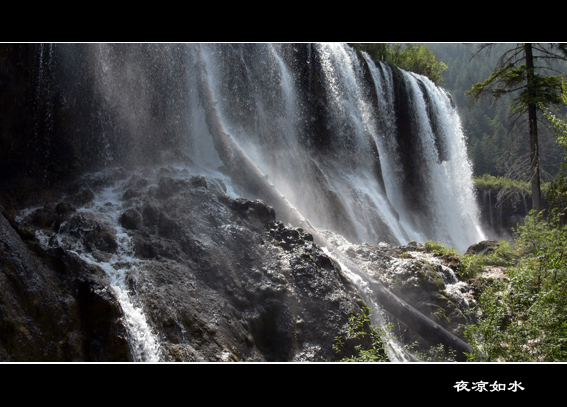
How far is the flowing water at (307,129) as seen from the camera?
10.4m

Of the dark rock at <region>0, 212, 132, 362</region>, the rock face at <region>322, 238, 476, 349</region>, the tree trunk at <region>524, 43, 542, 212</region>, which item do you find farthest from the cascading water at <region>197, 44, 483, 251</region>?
the dark rock at <region>0, 212, 132, 362</region>

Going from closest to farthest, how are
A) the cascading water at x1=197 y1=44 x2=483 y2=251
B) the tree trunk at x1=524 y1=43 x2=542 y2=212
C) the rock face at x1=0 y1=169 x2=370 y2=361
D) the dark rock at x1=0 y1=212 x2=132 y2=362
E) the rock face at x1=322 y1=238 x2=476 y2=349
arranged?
the dark rock at x1=0 y1=212 x2=132 y2=362, the rock face at x1=0 y1=169 x2=370 y2=361, the rock face at x1=322 y1=238 x2=476 y2=349, the tree trunk at x1=524 y1=43 x2=542 y2=212, the cascading water at x1=197 y1=44 x2=483 y2=251

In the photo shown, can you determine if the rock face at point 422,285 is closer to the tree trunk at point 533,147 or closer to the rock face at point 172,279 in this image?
the rock face at point 172,279

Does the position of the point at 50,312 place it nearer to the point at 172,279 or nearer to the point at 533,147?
the point at 172,279

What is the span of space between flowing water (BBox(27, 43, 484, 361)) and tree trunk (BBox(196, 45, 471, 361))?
→ 43 cm

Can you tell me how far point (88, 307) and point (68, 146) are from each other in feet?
20.6

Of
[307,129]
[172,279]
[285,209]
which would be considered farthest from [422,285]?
[307,129]

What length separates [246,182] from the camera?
10250mm

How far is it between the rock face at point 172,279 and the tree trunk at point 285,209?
3.10ft

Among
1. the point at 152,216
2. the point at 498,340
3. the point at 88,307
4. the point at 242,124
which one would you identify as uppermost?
the point at 242,124

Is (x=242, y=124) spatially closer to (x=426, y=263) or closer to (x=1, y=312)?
(x=426, y=263)

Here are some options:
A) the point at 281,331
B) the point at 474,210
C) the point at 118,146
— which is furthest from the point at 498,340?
the point at 474,210

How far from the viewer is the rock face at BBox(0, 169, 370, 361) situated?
4.44 m

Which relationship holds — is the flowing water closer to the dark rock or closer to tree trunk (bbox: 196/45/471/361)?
the dark rock
